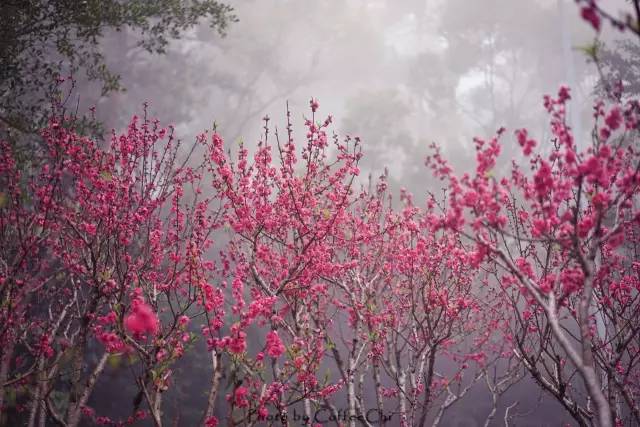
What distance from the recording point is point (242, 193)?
Answer: 6320 millimetres

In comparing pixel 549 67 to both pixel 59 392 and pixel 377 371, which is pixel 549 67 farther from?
pixel 59 392

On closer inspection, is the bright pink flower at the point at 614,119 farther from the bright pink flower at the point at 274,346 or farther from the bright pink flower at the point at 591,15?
the bright pink flower at the point at 274,346

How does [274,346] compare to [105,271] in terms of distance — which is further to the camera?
[105,271]

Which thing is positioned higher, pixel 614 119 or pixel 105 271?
pixel 614 119

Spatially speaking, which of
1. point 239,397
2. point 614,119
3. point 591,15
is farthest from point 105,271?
point 614,119

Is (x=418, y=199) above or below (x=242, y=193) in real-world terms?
above

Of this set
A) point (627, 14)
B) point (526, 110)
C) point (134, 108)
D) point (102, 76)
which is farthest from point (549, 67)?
point (627, 14)

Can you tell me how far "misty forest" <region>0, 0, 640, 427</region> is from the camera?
390cm

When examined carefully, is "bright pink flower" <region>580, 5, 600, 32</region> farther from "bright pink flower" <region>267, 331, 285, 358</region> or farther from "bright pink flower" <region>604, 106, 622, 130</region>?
"bright pink flower" <region>267, 331, 285, 358</region>

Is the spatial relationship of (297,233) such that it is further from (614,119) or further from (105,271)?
(614,119)

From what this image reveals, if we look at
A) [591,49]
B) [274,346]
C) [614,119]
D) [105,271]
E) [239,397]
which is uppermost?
[591,49]

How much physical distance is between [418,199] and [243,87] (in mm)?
13742

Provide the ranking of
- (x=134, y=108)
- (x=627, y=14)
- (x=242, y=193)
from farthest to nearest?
1. (x=134, y=108)
2. (x=242, y=193)
3. (x=627, y=14)

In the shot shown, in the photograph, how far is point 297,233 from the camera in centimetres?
698
